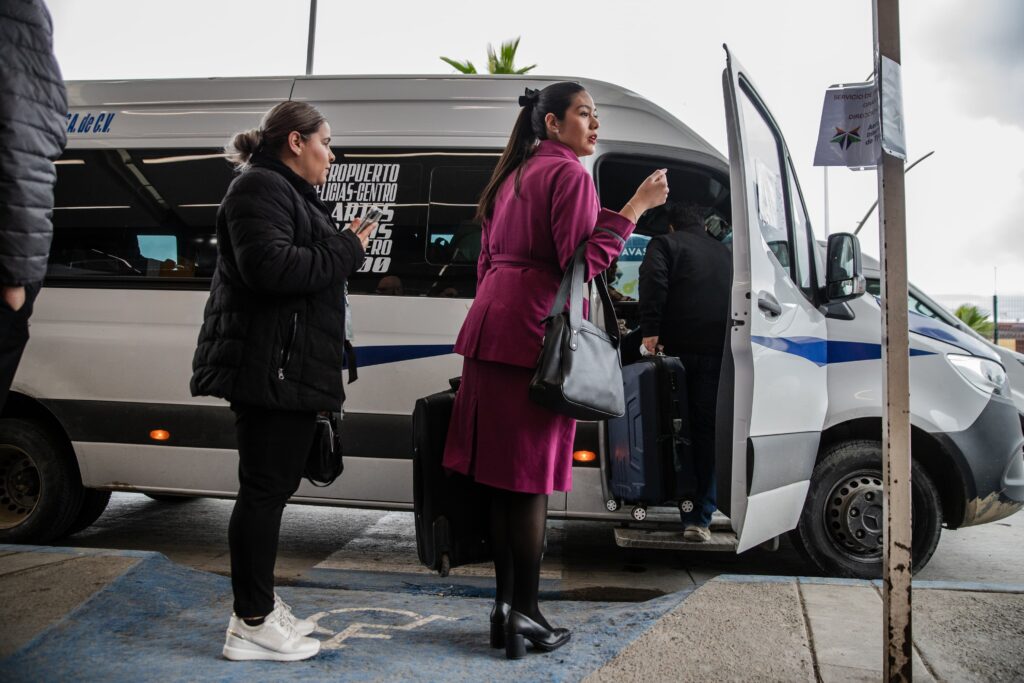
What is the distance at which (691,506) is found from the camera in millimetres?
4293

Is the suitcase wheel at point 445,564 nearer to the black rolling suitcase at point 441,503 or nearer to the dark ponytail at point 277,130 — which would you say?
the black rolling suitcase at point 441,503

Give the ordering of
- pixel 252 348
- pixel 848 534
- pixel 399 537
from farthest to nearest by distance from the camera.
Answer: pixel 399 537
pixel 848 534
pixel 252 348

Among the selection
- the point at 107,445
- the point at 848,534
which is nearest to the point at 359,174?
the point at 107,445

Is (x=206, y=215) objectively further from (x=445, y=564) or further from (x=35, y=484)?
(x=445, y=564)

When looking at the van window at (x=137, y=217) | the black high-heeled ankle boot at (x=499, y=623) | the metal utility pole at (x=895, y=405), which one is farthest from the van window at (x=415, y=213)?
the metal utility pole at (x=895, y=405)

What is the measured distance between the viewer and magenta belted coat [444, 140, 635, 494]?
110 inches

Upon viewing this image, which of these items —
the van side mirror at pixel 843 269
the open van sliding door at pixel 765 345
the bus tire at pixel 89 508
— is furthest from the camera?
the bus tire at pixel 89 508

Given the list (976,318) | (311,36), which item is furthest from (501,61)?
(976,318)

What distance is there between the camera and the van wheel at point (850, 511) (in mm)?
4258

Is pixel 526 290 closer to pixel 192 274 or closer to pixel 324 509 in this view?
pixel 192 274

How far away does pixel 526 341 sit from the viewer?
9.20ft

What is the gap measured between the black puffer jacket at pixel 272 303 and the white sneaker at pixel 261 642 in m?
0.72

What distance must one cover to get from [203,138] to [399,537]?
257 cm

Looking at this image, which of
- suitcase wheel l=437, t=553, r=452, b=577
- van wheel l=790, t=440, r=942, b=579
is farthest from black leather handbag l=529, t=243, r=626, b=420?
van wheel l=790, t=440, r=942, b=579
